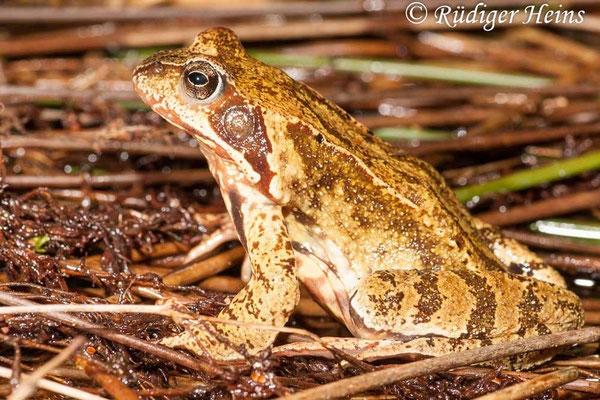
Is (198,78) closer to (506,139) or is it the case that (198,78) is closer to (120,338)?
(120,338)

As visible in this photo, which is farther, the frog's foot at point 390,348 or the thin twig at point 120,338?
the frog's foot at point 390,348

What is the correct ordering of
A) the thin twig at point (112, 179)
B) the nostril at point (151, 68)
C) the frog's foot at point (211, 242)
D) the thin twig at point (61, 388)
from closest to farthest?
the thin twig at point (61, 388)
the nostril at point (151, 68)
the frog's foot at point (211, 242)
the thin twig at point (112, 179)

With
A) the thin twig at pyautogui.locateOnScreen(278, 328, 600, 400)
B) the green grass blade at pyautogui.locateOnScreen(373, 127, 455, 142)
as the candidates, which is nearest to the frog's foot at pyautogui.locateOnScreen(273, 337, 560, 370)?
the thin twig at pyautogui.locateOnScreen(278, 328, 600, 400)

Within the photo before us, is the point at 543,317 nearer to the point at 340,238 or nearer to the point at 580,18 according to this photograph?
the point at 340,238

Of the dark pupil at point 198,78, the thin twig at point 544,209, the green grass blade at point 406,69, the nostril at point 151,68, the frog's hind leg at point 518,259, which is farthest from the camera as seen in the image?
the green grass blade at point 406,69

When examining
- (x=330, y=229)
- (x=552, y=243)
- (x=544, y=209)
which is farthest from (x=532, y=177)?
(x=330, y=229)

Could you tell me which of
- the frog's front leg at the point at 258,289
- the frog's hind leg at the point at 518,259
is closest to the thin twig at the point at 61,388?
the frog's front leg at the point at 258,289

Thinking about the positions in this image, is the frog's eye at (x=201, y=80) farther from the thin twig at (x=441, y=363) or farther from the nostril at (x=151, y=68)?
the thin twig at (x=441, y=363)

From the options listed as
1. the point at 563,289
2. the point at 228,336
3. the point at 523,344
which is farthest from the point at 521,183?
the point at 228,336
